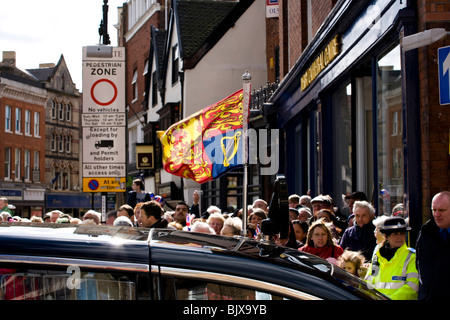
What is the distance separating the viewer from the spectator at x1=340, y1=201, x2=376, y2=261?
8.35m

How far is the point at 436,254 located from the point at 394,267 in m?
0.55

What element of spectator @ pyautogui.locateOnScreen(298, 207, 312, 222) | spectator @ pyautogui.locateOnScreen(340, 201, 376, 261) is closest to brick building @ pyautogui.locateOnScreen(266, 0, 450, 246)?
spectator @ pyautogui.locateOnScreen(340, 201, 376, 261)

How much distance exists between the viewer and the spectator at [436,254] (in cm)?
580

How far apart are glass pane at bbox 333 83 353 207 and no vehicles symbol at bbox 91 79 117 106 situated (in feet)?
13.4

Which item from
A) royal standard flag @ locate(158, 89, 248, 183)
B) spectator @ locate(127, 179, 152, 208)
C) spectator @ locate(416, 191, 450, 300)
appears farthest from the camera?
spectator @ locate(127, 179, 152, 208)

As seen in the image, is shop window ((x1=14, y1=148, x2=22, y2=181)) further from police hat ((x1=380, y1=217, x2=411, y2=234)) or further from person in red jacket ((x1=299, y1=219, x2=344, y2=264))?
police hat ((x1=380, y1=217, x2=411, y2=234))

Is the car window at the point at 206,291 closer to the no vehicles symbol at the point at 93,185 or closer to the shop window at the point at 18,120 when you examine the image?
the no vehicles symbol at the point at 93,185

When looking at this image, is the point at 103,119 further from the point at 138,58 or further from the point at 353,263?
the point at 138,58

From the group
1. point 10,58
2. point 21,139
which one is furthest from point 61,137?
point 21,139

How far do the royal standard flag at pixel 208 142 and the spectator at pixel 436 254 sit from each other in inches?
219

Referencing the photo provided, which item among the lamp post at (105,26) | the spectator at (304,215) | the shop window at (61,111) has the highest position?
the shop window at (61,111)

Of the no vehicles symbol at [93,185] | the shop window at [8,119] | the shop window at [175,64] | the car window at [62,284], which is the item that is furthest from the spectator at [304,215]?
the shop window at [8,119]

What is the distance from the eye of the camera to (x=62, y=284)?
2.85 meters

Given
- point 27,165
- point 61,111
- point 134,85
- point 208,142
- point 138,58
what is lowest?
point 208,142
